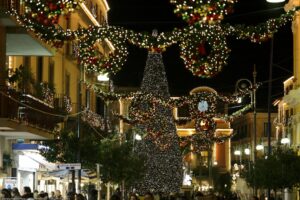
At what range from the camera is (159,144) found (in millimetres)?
57219

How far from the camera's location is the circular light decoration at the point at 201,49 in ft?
56.6

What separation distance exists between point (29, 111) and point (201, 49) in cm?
1203

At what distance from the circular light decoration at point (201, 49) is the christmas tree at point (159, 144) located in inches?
1448

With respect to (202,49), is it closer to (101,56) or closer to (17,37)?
(101,56)

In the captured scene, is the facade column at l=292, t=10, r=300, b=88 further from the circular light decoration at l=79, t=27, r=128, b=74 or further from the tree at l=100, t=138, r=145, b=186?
the circular light decoration at l=79, t=27, r=128, b=74

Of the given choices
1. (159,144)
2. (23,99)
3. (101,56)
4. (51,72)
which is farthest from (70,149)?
(159,144)

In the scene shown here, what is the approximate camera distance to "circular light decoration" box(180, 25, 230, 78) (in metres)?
17.2

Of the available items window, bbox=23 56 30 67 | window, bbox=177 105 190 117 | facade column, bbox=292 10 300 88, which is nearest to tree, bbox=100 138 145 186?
window, bbox=23 56 30 67

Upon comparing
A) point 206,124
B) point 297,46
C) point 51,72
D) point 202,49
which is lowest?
point 206,124

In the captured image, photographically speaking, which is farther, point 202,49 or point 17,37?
point 17,37

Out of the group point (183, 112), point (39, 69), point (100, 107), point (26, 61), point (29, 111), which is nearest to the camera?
point (29, 111)

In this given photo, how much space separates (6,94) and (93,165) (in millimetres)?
15381

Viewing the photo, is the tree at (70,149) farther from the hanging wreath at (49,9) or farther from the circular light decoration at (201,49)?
the hanging wreath at (49,9)

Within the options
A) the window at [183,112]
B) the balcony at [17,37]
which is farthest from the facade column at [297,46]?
the window at [183,112]
